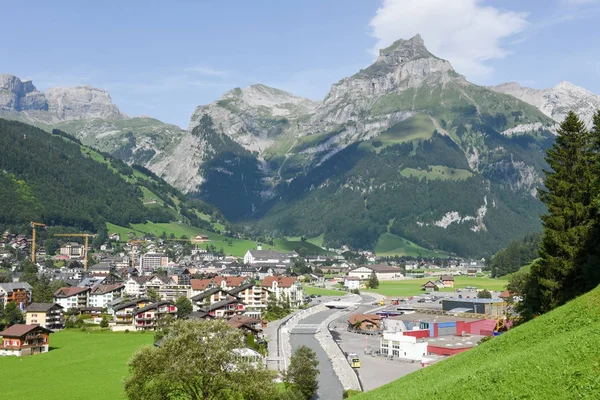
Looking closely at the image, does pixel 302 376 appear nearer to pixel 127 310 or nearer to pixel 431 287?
pixel 127 310

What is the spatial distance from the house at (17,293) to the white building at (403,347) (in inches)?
2796

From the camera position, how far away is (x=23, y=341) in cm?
7481

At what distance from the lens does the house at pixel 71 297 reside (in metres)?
120

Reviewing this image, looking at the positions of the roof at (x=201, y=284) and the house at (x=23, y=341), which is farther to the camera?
A: the roof at (x=201, y=284)

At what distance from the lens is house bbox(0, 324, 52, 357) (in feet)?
244

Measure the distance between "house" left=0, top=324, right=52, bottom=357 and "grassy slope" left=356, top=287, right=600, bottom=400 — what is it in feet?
196

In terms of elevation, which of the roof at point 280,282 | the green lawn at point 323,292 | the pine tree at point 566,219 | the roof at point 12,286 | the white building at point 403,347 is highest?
the pine tree at point 566,219

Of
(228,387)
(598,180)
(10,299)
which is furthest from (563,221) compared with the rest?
(10,299)

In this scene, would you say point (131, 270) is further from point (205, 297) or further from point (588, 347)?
point (588, 347)

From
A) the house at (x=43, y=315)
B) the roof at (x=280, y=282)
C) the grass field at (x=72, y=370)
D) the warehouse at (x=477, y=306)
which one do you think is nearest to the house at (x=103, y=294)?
the house at (x=43, y=315)

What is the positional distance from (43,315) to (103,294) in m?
28.2

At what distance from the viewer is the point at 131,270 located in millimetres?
174500

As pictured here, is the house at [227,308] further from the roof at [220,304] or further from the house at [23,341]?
the house at [23,341]

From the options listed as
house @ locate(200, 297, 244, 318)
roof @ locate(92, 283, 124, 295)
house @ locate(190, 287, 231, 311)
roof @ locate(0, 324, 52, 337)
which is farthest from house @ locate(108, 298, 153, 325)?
roof @ locate(0, 324, 52, 337)
